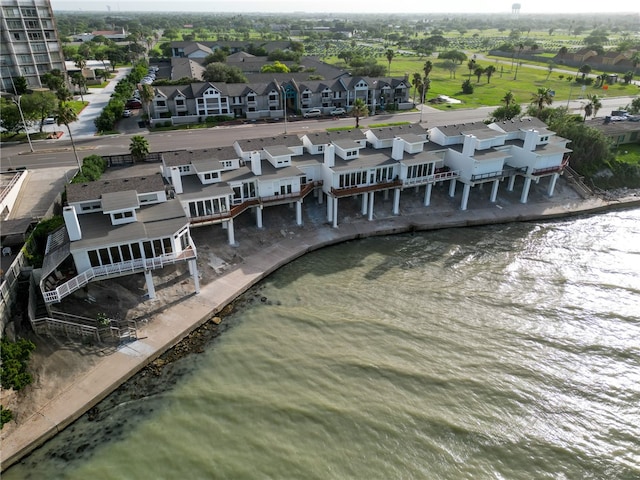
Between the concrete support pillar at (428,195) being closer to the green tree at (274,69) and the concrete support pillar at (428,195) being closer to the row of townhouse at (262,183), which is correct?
the row of townhouse at (262,183)

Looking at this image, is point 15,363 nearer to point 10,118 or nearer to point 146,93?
point 10,118

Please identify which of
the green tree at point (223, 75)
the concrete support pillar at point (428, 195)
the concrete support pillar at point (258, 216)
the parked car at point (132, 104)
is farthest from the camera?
the green tree at point (223, 75)

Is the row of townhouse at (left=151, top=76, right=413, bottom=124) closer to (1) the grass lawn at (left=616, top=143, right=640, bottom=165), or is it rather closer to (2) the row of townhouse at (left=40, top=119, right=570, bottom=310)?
(2) the row of townhouse at (left=40, top=119, right=570, bottom=310)

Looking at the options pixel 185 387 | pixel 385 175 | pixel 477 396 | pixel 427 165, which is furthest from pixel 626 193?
pixel 185 387

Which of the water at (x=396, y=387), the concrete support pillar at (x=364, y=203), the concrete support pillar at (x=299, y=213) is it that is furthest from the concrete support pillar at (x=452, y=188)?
the concrete support pillar at (x=299, y=213)

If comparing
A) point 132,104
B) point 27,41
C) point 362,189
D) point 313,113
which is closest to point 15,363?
point 362,189

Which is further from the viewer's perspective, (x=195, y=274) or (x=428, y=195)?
(x=428, y=195)

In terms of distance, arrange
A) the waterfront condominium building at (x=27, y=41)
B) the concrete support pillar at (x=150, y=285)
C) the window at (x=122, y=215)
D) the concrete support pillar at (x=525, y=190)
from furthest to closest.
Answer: the waterfront condominium building at (x=27, y=41), the concrete support pillar at (x=525, y=190), the window at (x=122, y=215), the concrete support pillar at (x=150, y=285)
